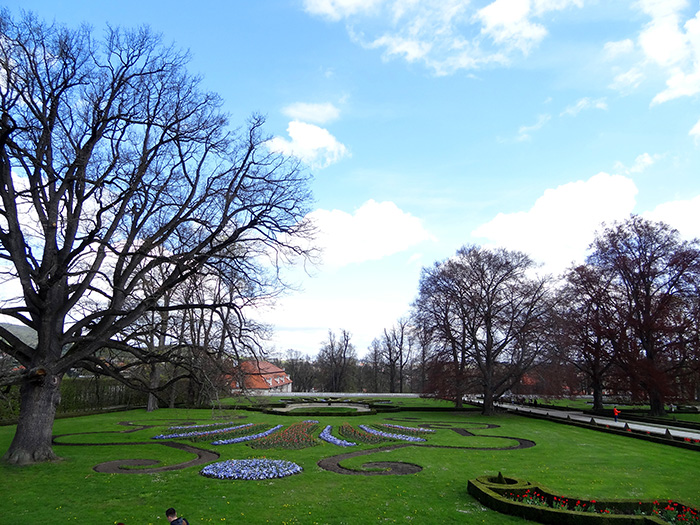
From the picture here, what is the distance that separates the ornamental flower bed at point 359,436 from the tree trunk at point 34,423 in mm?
12398

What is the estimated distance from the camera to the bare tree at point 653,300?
3341cm

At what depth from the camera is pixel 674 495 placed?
1192 centimetres

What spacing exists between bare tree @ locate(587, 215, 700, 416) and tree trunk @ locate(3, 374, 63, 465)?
37.2 m

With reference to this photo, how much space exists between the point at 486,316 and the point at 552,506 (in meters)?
25.2

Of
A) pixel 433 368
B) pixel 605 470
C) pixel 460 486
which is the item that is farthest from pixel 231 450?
pixel 433 368

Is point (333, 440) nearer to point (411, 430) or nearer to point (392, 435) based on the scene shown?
point (392, 435)

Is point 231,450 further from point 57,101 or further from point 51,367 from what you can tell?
point 57,101

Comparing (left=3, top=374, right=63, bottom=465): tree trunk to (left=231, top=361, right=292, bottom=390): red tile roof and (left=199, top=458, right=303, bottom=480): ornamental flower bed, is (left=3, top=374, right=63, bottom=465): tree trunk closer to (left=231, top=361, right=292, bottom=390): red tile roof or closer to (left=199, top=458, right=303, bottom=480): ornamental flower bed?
(left=199, top=458, right=303, bottom=480): ornamental flower bed

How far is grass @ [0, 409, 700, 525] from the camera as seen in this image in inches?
396

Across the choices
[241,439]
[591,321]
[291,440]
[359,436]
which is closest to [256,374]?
[291,440]

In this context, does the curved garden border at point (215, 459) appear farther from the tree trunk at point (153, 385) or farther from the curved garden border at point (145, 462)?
the tree trunk at point (153, 385)

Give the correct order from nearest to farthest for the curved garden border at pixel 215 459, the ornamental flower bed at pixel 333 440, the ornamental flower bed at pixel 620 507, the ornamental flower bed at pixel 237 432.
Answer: the ornamental flower bed at pixel 620 507 → the curved garden border at pixel 215 459 → the ornamental flower bed at pixel 333 440 → the ornamental flower bed at pixel 237 432

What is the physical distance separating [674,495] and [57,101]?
22512 millimetres

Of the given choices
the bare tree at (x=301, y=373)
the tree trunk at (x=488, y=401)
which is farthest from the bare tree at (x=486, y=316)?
the bare tree at (x=301, y=373)
